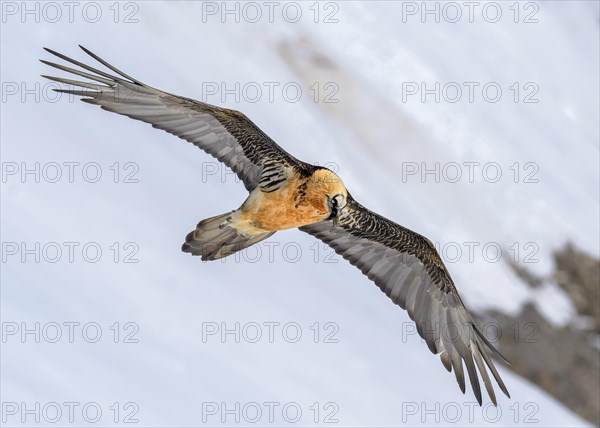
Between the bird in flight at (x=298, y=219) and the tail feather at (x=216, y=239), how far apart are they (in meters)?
0.01

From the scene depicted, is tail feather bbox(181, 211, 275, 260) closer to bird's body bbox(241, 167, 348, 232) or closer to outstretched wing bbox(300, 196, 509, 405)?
bird's body bbox(241, 167, 348, 232)

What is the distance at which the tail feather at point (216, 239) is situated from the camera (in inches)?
460

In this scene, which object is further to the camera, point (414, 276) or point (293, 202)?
point (414, 276)

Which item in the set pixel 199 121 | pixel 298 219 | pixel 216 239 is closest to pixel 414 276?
pixel 298 219

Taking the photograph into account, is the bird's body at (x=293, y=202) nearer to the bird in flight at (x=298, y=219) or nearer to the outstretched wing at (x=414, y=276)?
the bird in flight at (x=298, y=219)

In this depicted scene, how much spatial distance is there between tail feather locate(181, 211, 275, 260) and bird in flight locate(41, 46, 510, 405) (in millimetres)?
14

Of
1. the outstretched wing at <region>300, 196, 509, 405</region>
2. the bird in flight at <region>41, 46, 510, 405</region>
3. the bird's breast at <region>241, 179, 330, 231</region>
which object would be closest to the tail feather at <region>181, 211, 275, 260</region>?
the bird in flight at <region>41, 46, 510, 405</region>

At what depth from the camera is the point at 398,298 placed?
43.3ft

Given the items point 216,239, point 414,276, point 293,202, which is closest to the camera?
point 293,202

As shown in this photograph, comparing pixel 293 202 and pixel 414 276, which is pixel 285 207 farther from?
pixel 414 276

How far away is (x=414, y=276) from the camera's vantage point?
43.4ft

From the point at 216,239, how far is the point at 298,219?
1.21 meters

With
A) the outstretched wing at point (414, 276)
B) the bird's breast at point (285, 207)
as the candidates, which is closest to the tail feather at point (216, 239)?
the bird's breast at point (285, 207)

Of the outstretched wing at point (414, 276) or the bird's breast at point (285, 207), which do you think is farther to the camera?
the outstretched wing at point (414, 276)
